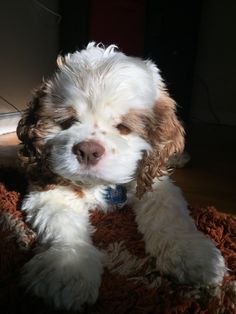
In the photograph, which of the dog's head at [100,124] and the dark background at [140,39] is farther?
the dark background at [140,39]

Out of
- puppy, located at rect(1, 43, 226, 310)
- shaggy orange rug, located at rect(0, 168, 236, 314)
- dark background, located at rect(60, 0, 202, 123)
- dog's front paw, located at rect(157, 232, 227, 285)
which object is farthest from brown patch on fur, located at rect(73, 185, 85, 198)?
dark background, located at rect(60, 0, 202, 123)

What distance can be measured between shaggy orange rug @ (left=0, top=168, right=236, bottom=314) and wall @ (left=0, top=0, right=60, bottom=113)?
1765 mm

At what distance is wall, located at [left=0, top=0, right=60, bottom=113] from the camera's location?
2.90m

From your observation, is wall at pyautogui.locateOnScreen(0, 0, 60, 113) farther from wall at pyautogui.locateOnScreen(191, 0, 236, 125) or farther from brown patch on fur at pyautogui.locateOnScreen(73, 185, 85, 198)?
brown patch on fur at pyautogui.locateOnScreen(73, 185, 85, 198)

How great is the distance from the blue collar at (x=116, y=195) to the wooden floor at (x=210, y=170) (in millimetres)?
460

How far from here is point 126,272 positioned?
3.54 ft

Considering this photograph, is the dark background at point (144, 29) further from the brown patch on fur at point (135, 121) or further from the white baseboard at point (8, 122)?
the brown patch on fur at point (135, 121)

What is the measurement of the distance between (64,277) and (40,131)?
447mm

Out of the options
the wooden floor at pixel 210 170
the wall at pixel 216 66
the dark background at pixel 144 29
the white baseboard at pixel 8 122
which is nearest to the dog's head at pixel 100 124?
the wooden floor at pixel 210 170

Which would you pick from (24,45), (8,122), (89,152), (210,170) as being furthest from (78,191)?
(24,45)

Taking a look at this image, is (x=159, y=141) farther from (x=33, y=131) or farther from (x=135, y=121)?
(x=33, y=131)

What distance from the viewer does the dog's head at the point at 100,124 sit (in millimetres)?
1074

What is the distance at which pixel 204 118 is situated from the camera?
3980 millimetres

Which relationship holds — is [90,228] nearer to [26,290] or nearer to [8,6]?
[26,290]
